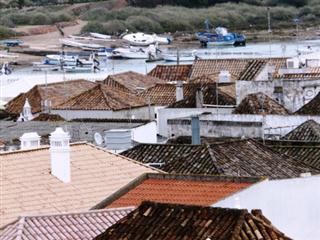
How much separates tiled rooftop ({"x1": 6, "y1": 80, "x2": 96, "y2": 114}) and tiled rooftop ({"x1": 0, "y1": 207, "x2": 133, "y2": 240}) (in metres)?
27.8

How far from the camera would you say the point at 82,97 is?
43.1 metres

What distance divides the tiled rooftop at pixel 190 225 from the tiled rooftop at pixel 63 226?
1.00m

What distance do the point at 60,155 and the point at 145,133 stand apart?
41.9 ft

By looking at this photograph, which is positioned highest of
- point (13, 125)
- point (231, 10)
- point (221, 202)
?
point (221, 202)

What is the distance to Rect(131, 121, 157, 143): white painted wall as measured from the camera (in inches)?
1248

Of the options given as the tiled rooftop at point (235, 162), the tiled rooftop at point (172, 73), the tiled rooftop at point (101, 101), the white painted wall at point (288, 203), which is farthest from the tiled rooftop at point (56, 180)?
the tiled rooftop at point (172, 73)

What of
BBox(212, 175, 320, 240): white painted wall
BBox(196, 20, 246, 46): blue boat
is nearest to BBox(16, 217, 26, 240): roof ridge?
BBox(212, 175, 320, 240): white painted wall

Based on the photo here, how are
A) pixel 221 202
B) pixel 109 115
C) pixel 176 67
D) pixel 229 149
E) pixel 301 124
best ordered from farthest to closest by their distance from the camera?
pixel 176 67
pixel 109 115
pixel 301 124
pixel 229 149
pixel 221 202

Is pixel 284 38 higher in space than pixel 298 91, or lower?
lower

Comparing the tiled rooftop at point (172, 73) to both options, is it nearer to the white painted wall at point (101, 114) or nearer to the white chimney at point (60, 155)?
the white painted wall at point (101, 114)

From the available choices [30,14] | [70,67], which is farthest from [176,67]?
[30,14]

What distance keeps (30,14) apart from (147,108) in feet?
369

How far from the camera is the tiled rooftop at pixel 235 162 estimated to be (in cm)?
2189

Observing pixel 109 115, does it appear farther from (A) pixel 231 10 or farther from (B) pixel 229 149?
(A) pixel 231 10
